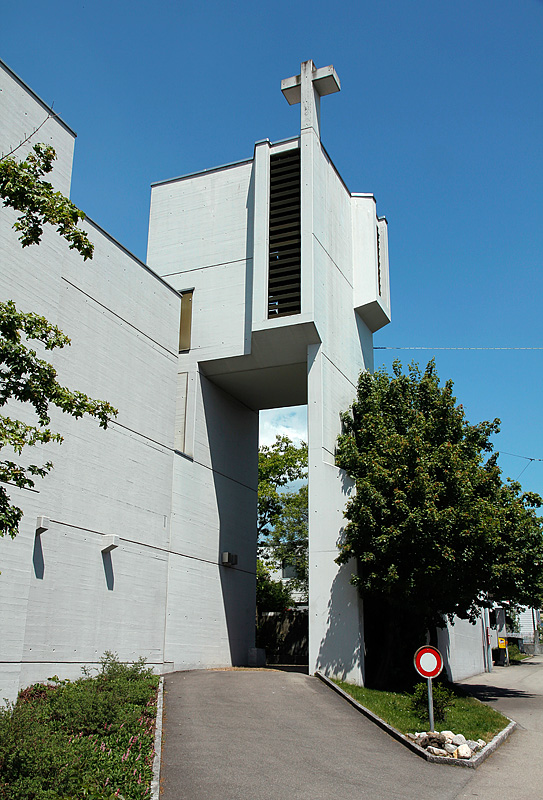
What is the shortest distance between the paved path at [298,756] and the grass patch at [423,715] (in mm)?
455

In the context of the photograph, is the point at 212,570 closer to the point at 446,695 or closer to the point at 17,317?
the point at 446,695

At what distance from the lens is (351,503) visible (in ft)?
57.8

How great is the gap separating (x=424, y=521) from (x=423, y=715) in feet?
15.4

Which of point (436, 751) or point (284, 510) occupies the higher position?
point (284, 510)

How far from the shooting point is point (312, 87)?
68.3 feet

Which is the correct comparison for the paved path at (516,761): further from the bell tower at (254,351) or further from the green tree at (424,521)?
the bell tower at (254,351)

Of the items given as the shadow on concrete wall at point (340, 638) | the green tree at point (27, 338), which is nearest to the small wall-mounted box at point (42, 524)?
the green tree at point (27, 338)

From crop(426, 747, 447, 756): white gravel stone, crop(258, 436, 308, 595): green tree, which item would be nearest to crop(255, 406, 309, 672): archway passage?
crop(258, 436, 308, 595): green tree

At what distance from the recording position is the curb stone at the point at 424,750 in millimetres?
9438

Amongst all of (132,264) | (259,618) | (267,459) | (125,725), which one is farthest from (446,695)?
(267,459)

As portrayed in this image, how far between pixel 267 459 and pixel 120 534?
17545 millimetres

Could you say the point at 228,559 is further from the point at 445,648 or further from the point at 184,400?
the point at 445,648

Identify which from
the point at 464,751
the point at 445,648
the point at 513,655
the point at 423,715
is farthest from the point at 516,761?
the point at 513,655

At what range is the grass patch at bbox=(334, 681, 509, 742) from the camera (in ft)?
37.9
